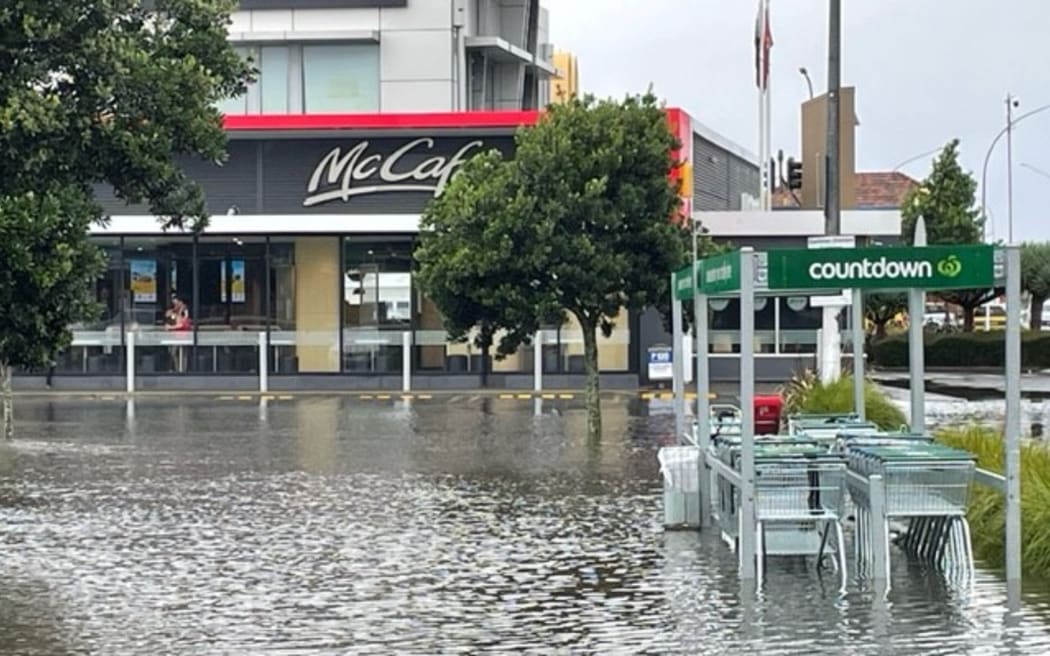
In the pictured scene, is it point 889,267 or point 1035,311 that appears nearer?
point 889,267

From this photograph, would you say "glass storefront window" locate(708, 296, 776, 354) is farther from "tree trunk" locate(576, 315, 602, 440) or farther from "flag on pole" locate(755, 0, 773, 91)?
"tree trunk" locate(576, 315, 602, 440)

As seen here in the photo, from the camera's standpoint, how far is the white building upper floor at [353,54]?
149 ft

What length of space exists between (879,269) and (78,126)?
612 cm

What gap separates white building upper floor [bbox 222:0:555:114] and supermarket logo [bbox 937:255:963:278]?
34490 mm

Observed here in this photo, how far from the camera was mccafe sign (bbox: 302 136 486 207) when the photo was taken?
130ft

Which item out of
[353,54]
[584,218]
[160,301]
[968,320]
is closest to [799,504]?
[584,218]

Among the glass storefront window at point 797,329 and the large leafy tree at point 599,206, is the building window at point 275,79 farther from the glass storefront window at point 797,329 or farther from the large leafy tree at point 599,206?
the large leafy tree at point 599,206

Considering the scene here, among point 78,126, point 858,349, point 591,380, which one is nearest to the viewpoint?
point 78,126

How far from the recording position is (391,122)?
3931 cm

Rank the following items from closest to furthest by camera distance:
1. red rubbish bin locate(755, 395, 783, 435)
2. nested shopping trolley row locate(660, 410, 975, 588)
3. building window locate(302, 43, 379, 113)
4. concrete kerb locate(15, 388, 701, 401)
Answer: nested shopping trolley row locate(660, 410, 975, 588) → red rubbish bin locate(755, 395, 783, 435) → concrete kerb locate(15, 388, 701, 401) → building window locate(302, 43, 379, 113)

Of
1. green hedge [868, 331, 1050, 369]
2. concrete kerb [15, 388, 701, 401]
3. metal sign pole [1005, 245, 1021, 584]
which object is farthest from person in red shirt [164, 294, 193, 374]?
metal sign pole [1005, 245, 1021, 584]

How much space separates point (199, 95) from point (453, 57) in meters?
32.1

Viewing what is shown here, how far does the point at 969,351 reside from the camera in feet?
159

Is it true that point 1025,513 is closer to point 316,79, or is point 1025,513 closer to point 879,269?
point 879,269
